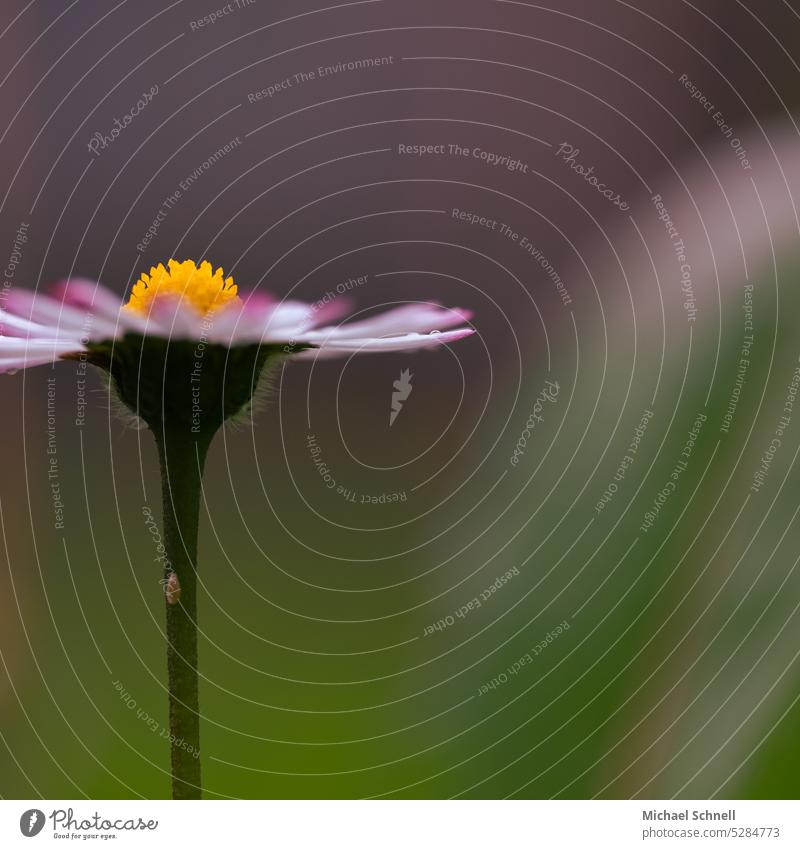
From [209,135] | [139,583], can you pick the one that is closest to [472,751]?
[139,583]

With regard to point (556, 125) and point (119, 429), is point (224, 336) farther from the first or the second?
point (556, 125)

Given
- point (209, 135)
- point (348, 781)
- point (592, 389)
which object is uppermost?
point (209, 135)
